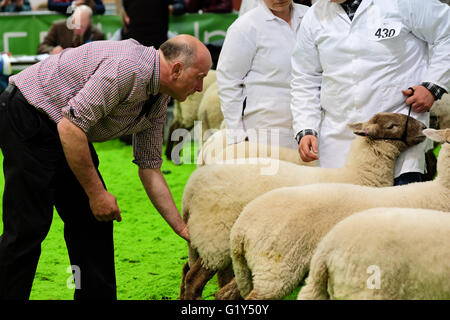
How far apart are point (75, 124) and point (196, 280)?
123 centimetres

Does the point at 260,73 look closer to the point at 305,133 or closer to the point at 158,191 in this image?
the point at 305,133

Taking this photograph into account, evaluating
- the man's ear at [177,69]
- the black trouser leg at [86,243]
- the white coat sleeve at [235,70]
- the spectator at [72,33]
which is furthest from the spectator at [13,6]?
the man's ear at [177,69]

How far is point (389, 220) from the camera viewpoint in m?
2.38

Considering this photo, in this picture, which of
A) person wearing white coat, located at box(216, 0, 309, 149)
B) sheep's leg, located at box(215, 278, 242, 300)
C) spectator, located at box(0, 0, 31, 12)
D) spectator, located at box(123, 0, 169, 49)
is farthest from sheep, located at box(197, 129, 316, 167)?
spectator, located at box(0, 0, 31, 12)

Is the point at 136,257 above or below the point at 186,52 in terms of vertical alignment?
below

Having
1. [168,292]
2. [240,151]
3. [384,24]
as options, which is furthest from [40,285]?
[384,24]

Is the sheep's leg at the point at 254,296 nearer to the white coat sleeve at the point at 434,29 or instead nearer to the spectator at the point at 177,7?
the white coat sleeve at the point at 434,29

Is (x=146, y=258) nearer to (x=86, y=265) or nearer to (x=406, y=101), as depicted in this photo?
(x=86, y=265)

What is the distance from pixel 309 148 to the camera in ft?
11.5

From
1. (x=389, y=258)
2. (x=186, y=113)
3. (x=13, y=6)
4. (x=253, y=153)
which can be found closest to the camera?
(x=389, y=258)

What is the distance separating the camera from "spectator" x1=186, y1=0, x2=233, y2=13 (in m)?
9.38

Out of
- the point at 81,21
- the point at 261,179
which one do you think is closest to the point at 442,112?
the point at 261,179

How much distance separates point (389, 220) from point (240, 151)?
1535 mm

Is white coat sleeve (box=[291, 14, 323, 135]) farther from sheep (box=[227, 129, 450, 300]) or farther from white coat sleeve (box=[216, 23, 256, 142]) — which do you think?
sheep (box=[227, 129, 450, 300])
